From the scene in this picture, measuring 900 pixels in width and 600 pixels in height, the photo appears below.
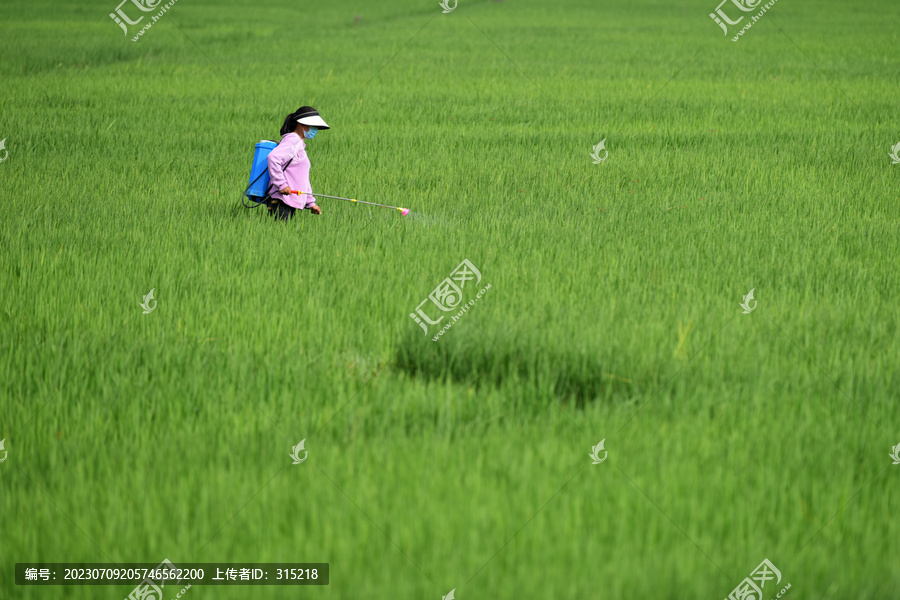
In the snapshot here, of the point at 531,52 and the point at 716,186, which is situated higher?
the point at 531,52

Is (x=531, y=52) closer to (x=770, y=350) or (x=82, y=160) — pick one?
(x=82, y=160)

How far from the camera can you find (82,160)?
809cm

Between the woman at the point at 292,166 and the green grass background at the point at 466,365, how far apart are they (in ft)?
0.55

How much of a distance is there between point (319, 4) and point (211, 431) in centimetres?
3068

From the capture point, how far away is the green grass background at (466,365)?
2238 mm

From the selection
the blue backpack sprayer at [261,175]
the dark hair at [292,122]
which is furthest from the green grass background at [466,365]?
the dark hair at [292,122]

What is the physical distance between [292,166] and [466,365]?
2953 millimetres

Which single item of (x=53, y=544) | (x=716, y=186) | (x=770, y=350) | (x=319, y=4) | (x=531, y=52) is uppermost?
(x=319, y=4)

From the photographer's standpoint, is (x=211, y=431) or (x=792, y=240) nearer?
(x=211, y=431)

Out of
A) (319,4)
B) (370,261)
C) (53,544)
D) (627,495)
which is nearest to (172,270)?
(370,261)

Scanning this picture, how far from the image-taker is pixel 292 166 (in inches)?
232

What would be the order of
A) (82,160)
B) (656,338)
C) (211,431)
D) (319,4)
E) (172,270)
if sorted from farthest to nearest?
1. (319,4)
2. (82,160)
3. (172,270)
4. (656,338)
5. (211,431)

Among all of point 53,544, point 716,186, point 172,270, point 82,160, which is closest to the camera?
point 53,544

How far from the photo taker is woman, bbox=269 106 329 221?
574 centimetres
